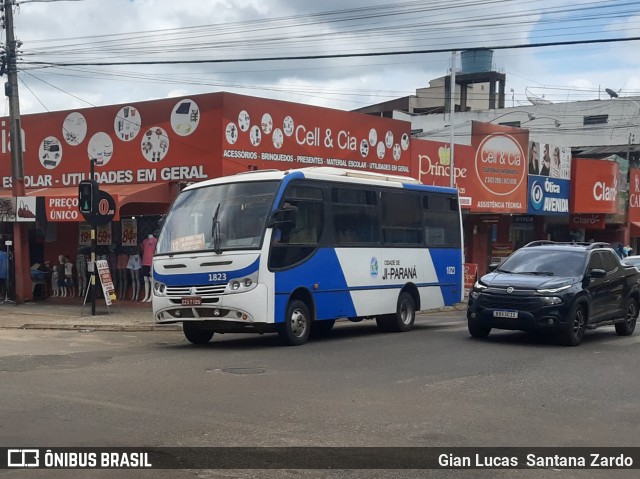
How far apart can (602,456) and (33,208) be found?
19.1m

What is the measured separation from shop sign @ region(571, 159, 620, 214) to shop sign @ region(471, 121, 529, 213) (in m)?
4.59

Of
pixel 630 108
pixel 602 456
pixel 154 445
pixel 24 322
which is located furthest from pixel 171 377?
pixel 630 108

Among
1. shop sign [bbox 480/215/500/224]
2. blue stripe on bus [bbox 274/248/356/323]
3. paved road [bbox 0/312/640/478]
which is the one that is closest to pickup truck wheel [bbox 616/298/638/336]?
paved road [bbox 0/312/640/478]

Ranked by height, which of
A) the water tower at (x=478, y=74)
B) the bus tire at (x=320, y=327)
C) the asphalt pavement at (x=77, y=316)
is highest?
the water tower at (x=478, y=74)

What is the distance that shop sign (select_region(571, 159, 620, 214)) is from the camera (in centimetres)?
3719

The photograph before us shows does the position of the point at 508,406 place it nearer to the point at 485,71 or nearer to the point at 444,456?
the point at 444,456

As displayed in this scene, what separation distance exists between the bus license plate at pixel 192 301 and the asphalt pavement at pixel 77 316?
476cm

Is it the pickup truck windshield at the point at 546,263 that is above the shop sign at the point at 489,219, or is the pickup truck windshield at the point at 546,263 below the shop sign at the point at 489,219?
below

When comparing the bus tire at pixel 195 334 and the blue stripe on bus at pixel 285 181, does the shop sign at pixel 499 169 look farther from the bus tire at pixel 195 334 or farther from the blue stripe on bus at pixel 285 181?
the bus tire at pixel 195 334

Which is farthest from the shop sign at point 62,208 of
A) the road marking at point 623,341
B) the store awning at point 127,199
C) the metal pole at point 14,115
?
the road marking at point 623,341

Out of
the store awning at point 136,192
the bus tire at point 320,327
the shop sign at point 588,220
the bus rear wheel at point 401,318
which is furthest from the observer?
the shop sign at point 588,220

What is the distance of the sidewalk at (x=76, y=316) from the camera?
18375 millimetres

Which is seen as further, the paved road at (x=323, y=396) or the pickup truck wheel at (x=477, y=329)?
the pickup truck wheel at (x=477, y=329)

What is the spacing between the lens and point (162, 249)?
14.1 metres
